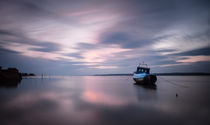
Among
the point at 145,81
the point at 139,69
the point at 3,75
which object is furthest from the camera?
the point at 3,75

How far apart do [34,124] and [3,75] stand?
5111cm

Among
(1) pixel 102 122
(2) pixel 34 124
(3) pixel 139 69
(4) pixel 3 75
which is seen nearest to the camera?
(2) pixel 34 124

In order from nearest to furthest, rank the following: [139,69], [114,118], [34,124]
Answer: [34,124] < [114,118] < [139,69]

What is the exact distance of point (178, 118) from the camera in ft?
28.7

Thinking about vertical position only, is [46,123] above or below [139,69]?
below

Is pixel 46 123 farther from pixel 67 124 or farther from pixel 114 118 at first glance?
pixel 114 118

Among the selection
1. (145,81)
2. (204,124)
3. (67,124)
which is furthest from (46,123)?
(145,81)

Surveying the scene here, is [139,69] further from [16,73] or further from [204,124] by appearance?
[16,73]

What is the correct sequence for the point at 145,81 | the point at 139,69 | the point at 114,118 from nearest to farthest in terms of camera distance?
the point at 114,118 < the point at 145,81 < the point at 139,69

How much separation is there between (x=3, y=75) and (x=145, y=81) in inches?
2098

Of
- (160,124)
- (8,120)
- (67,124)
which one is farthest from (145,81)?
(8,120)

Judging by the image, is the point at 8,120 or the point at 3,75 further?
the point at 3,75

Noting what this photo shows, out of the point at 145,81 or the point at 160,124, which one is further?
the point at 145,81

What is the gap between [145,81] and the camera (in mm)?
33219
